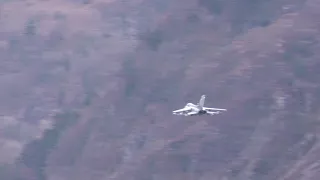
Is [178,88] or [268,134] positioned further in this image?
[178,88]

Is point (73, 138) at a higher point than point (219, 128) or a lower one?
lower

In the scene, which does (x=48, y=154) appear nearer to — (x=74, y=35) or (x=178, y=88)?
(x=178, y=88)

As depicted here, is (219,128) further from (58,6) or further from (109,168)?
(58,6)

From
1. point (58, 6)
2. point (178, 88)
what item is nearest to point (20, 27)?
point (58, 6)

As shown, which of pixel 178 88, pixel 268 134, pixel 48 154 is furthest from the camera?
pixel 48 154

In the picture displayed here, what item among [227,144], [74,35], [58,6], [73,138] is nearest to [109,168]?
[73,138]

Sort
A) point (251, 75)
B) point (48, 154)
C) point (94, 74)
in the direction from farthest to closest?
point (94, 74)
point (48, 154)
point (251, 75)
